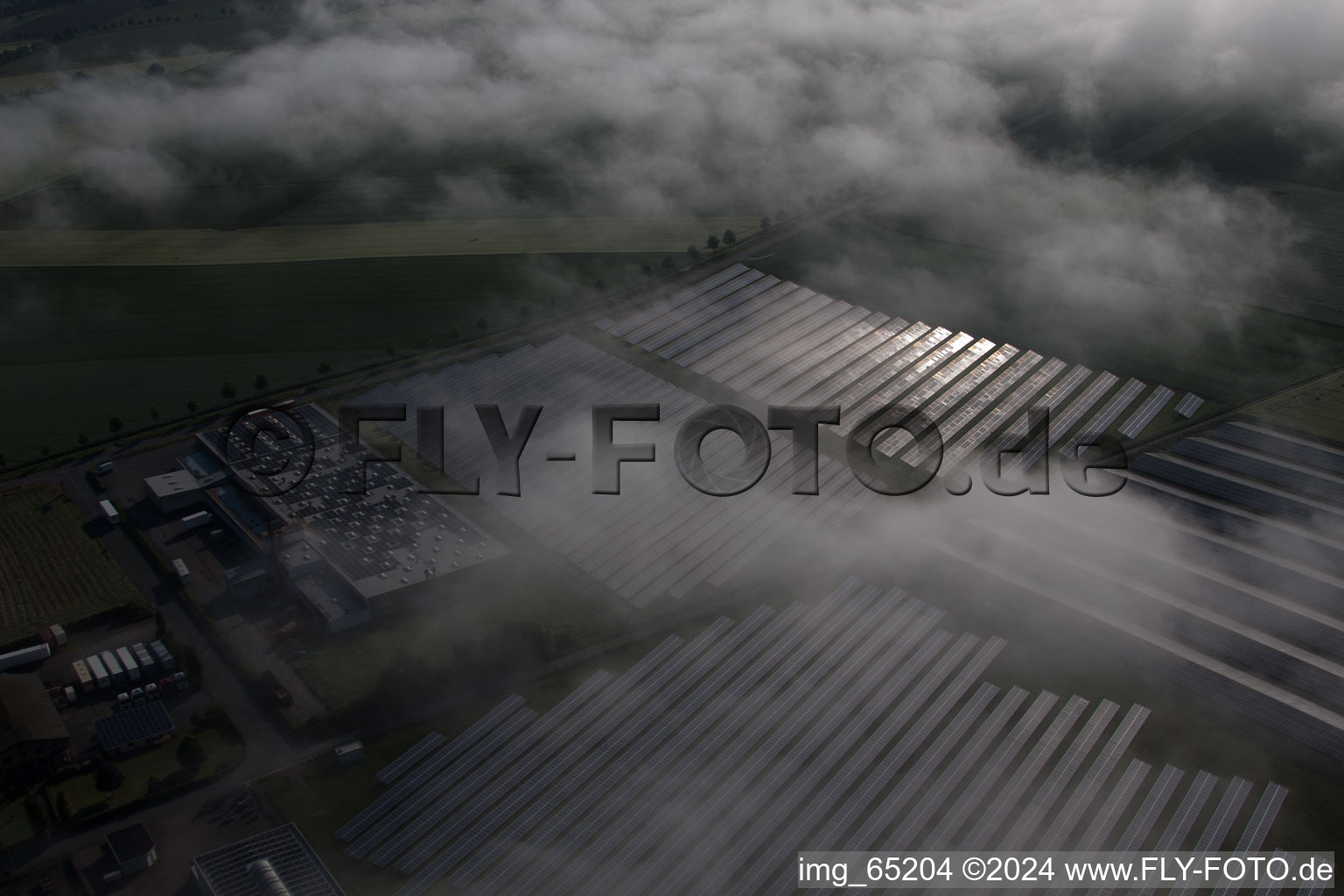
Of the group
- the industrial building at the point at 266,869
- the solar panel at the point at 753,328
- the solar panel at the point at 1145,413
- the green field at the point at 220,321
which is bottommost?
the industrial building at the point at 266,869

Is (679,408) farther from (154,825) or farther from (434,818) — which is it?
(154,825)

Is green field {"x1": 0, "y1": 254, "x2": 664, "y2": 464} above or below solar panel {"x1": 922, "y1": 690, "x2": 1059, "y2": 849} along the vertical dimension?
above

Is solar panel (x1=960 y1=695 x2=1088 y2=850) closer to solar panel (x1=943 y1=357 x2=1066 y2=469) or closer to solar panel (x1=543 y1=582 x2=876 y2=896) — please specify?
solar panel (x1=543 y1=582 x2=876 y2=896)

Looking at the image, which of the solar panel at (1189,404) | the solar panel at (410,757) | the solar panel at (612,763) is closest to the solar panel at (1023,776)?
the solar panel at (612,763)

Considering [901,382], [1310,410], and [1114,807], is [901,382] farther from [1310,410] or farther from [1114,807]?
[1114,807]

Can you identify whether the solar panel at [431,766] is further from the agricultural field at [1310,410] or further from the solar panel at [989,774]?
the agricultural field at [1310,410]

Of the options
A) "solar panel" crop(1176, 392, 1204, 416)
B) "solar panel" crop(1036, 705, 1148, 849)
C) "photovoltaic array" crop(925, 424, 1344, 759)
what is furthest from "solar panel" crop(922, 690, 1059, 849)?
"solar panel" crop(1176, 392, 1204, 416)
